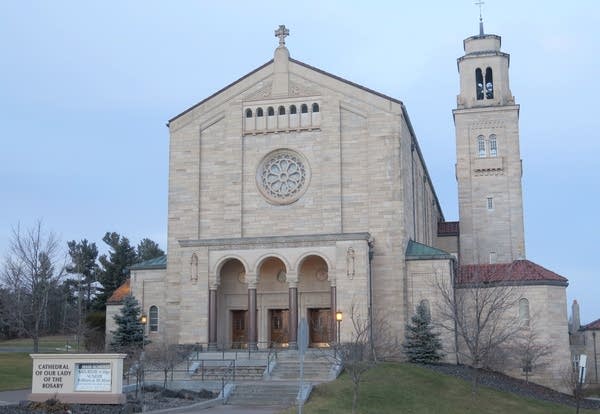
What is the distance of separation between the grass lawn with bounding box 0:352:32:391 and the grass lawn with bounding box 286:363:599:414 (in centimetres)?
1518

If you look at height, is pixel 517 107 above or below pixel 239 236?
above

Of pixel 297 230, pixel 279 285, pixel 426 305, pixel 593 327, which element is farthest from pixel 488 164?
pixel 279 285

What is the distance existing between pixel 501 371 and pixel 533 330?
2.97m

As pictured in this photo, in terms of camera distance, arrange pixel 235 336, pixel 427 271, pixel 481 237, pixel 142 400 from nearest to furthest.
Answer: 1. pixel 142 400
2. pixel 427 271
3. pixel 235 336
4. pixel 481 237

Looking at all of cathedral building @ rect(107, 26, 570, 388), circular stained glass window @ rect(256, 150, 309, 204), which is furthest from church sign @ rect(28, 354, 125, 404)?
circular stained glass window @ rect(256, 150, 309, 204)

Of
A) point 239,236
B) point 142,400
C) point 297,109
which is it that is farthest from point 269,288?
point 142,400

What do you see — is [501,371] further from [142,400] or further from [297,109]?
[142,400]

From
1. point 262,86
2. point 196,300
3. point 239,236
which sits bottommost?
point 196,300

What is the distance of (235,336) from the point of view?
156 ft

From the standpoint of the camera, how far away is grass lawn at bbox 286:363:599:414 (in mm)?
30188

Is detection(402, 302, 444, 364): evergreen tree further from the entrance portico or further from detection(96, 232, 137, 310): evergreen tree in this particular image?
detection(96, 232, 137, 310): evergreen tree

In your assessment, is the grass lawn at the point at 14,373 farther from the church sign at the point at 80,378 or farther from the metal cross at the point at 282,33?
the metal cross at the point at 282,33

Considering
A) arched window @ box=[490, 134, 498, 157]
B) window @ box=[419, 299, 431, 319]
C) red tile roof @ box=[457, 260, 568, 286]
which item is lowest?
window @ box=[419, 299, 431, 319]

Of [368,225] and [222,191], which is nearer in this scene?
[368,225]
